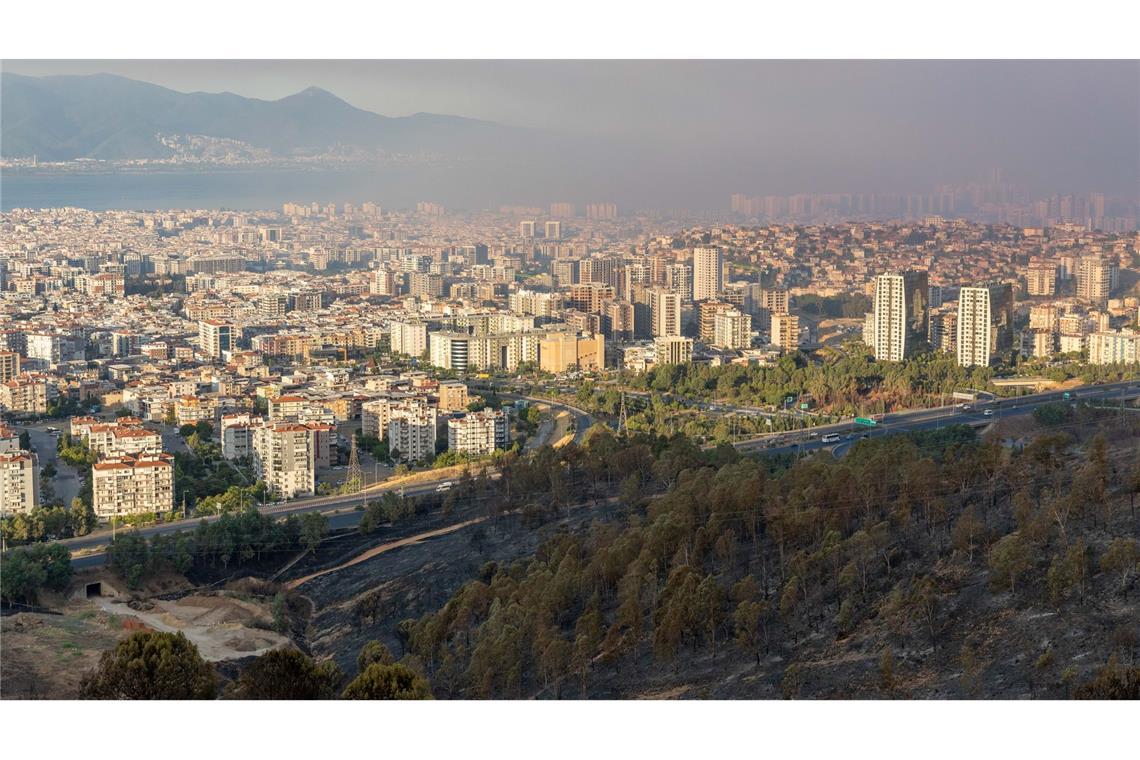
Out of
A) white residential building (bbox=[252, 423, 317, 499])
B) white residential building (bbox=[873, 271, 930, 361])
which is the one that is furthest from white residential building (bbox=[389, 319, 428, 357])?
white residential building (bbox=[873, 271, 930, 361])

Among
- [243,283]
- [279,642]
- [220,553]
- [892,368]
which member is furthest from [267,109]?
[243,283]

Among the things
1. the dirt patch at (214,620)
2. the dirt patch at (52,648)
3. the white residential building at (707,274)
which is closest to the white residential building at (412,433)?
the dirt patch at (214,620)

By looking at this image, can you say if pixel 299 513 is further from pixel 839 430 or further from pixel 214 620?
pixel 839 430

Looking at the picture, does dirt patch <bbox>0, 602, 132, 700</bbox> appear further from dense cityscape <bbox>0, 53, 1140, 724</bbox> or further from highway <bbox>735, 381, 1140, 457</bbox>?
highway <bbox>735, 381, 1140, 457</bbox>

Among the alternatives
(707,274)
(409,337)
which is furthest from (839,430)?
(409,337)

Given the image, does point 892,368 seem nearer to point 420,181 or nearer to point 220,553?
point 420,181

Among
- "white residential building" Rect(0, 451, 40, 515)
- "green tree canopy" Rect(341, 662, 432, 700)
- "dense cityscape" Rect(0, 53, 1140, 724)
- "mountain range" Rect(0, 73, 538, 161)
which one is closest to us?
"green tree canopy" Rect(341, 662, 432, 700)
